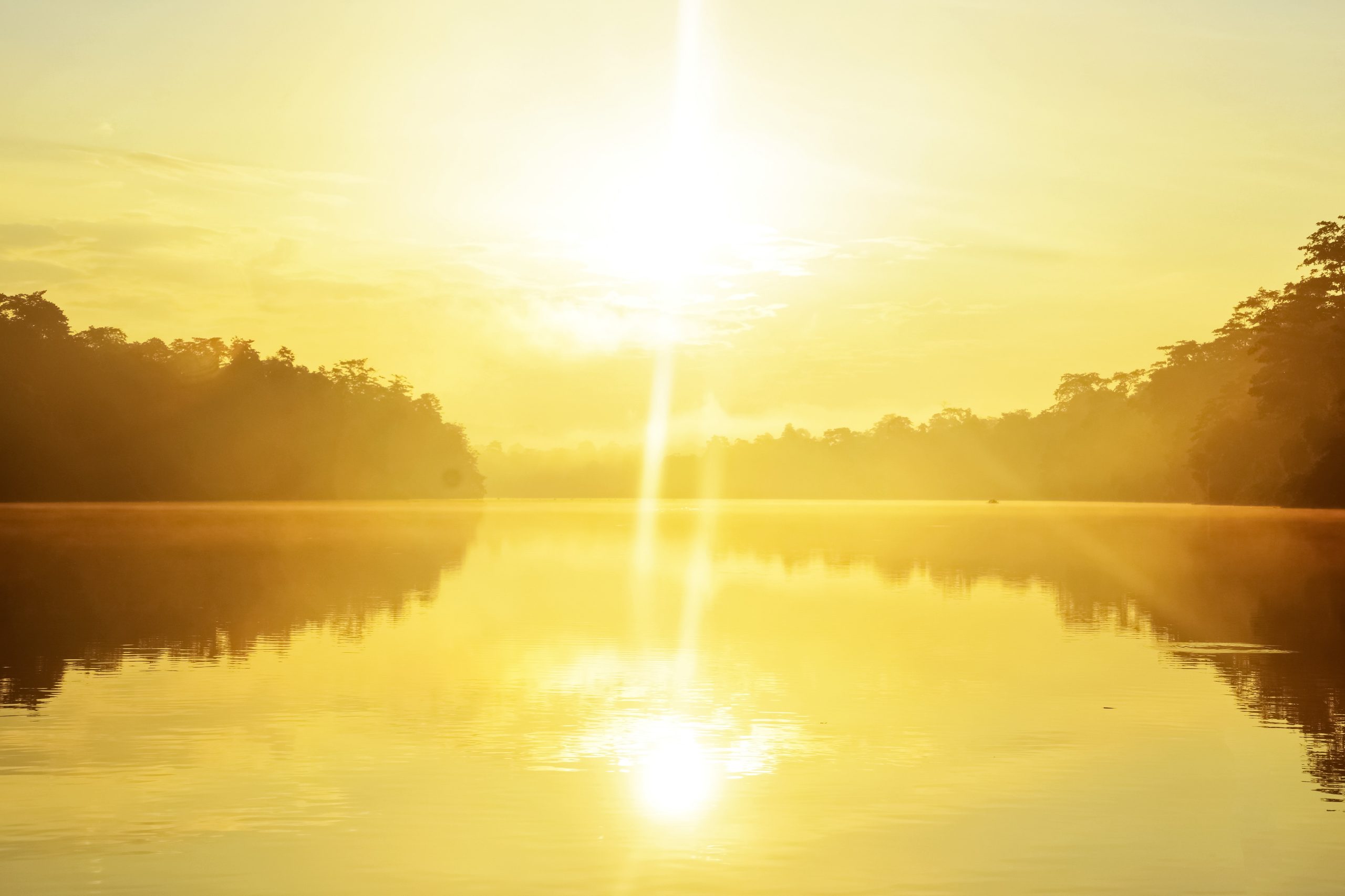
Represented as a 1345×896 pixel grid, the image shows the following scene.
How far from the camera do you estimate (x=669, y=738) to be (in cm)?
1773

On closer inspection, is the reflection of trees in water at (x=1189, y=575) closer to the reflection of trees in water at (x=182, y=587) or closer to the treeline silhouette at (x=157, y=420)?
the reflection of trees in water at (x=182, y=587)

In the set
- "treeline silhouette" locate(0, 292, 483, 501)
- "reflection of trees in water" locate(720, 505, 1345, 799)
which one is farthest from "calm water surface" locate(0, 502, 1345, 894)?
"treeline silhouette" locate(0, 292, 483, 501)

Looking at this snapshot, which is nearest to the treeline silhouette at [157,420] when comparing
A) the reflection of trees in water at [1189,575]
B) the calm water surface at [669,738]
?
the reflection of trees in water at [1189,575]

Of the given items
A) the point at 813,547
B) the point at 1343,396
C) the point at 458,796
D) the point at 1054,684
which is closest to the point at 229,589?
the point at 1054,684

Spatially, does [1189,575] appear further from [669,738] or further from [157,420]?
[157,420]

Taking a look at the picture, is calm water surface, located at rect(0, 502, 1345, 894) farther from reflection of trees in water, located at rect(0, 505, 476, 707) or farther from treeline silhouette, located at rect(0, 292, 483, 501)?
treeline silhouette, located at rect(0, 292, 483, 501)

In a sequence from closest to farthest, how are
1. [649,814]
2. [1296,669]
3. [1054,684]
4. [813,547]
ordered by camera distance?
[649,814], [1054,684], [1296,669], [813,547]

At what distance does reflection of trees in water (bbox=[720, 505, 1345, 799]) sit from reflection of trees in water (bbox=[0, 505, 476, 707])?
15.9 meters

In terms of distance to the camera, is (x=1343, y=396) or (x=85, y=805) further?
(x=1343, y=396)

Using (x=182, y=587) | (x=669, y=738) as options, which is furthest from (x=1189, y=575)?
(x=669, y=738)

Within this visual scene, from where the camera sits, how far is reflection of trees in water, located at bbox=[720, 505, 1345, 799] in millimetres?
22516

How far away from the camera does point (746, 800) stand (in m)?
14.4

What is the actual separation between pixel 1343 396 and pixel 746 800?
9348 cm

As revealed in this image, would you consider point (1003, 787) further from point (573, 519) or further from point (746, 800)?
point (573, 519)
